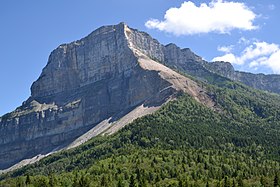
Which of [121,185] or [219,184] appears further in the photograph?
[121,185]

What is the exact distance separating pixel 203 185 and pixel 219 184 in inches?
355

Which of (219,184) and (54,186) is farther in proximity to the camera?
(54,186)

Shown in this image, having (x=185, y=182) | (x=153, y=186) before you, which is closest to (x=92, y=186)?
(x=153, y=186)

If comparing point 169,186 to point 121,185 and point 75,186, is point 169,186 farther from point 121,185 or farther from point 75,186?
point 75,186

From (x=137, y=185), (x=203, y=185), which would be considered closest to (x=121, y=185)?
(x=137, y=185)

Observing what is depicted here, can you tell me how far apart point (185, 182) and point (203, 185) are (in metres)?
7.65

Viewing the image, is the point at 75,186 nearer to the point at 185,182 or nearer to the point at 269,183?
the point at 185,182

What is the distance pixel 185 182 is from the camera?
18962cm

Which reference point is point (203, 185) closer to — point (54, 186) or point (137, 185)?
point (137, 185)

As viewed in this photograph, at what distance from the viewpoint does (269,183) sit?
7466 inches

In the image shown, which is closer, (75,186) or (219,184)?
(219,184)

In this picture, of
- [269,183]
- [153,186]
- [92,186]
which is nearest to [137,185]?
[153,186]

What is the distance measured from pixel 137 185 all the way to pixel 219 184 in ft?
108

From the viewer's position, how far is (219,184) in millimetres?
184000
